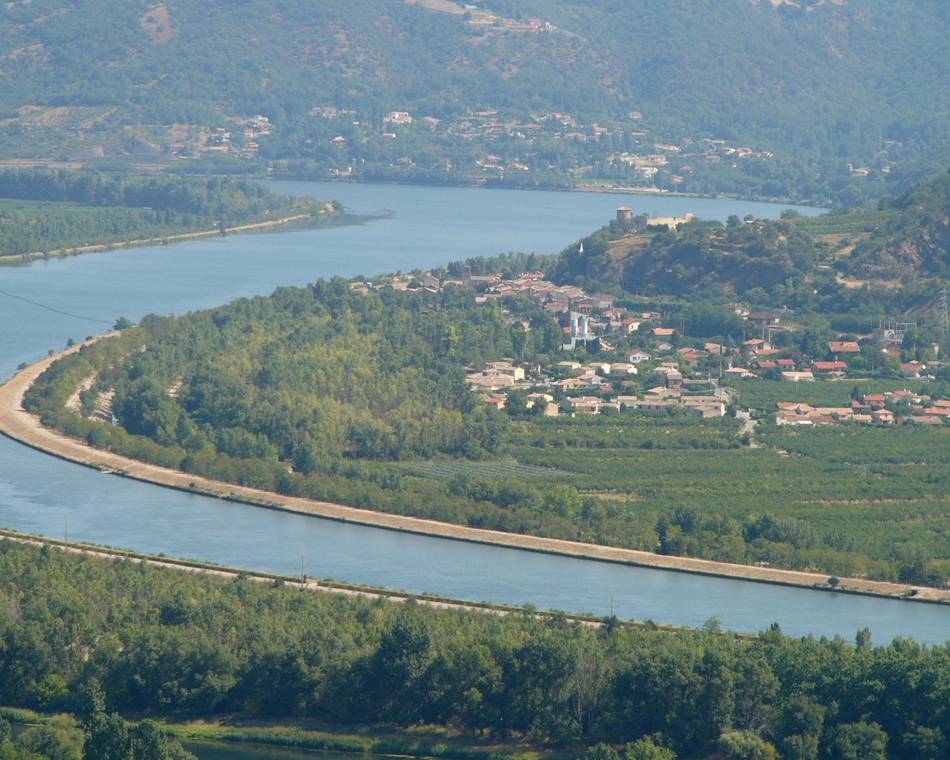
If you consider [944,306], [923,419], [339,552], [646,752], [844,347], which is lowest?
[339,552]

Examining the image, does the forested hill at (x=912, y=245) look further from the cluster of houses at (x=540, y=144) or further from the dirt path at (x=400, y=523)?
the cluster of houses at (x=540, y=144)

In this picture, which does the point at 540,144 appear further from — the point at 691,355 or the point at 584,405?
the point at 584,405

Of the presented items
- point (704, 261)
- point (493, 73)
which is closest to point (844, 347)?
point (704, 261)

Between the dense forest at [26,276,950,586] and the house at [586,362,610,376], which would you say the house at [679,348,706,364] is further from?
the dense forest at [26,276,950,586]

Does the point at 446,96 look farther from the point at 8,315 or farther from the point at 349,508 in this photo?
the point at 349,508

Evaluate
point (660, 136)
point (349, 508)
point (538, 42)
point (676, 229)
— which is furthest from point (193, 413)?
point (538, 42)

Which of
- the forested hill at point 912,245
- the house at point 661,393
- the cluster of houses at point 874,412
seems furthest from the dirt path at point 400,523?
the forested hill at point 912,245

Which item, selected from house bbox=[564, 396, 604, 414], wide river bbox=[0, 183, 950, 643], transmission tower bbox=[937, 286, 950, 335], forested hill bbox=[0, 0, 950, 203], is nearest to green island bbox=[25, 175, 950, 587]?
house bbox=[564, 396, 604, 414]
